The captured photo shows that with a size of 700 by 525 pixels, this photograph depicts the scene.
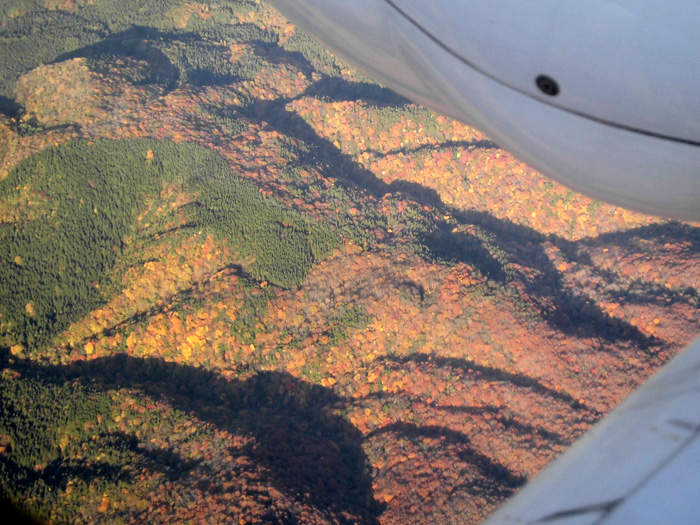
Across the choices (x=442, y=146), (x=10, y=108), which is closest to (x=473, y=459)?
(x=442, y=146)

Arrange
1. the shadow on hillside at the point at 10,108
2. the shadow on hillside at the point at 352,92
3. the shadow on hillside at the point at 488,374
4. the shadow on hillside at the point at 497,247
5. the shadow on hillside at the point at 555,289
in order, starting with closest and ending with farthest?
the shadow on hillside at the point at 488,374 < the shadow on hillside at the point at 555,289 < the shadow on hillside at the point at 497,247 < the shadow on hillside at the point at 10,108 < the shadow on hillside at the point at 352,92

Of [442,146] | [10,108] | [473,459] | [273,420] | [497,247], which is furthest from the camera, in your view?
[10,108]

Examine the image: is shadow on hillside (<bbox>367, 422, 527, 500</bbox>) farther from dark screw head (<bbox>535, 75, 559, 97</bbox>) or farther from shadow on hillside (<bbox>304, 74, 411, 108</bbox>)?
shadow on hillside (<bbox>304, 74, 411, 108</bbox>)

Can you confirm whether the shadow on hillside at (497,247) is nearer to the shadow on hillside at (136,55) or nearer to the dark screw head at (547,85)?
the shadow on hillside at (136,55)

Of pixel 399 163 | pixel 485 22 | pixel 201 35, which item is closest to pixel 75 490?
pixel 485 22

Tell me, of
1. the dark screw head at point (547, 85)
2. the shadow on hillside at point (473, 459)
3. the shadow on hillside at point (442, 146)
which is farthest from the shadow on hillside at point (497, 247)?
the dark screw head at point (547, 85)

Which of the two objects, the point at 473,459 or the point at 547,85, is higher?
the point at 547,85

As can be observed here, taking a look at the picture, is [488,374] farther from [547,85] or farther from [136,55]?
[136,55]

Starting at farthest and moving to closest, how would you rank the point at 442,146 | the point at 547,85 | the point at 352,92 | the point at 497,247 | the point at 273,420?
1. the point at 352,92
2. the point at 442,146
3. the point at 497,247
4. the point at 273,420
5. the point at 547,85
